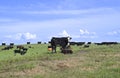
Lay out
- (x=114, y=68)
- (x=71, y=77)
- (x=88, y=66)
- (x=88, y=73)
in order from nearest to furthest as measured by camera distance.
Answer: (x=71, y=77)
(x=88, y=73)
(x=114, y=68)
(x=88, y=66)

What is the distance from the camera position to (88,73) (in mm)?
29969

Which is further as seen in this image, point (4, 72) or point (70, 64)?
point (70, 64)

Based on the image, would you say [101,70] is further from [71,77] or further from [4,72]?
[4,72]

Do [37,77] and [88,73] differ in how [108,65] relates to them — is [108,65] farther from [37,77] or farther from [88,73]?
[37,77]

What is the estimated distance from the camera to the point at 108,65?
114ft

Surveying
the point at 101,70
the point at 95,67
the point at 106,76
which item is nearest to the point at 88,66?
the point at 95,67

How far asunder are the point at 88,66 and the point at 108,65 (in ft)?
6.79

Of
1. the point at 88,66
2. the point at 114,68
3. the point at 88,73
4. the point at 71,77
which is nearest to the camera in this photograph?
the point at 71,77

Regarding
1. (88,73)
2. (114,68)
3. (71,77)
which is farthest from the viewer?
(114,68)

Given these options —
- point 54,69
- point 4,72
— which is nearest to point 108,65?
point 54,69

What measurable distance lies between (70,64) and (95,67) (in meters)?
3.02

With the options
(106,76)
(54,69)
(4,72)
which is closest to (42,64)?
(54,69)

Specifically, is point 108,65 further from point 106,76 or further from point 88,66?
point 106,76

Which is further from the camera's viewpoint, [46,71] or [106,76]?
[46,71]
